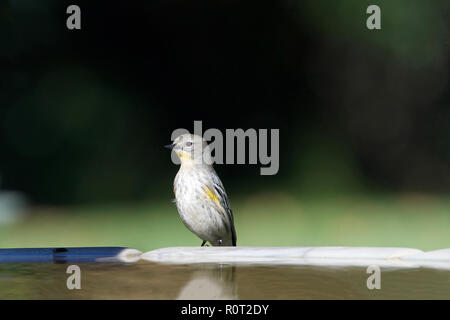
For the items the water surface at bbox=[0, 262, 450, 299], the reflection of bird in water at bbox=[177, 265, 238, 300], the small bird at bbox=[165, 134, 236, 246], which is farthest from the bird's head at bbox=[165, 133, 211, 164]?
the reflection of bird in water at bbox=[177, 265, 238, 300]

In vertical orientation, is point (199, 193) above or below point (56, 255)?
above

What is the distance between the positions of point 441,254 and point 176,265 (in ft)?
3.27

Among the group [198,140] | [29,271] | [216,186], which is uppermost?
[198,140]

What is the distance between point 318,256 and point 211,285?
593 mm

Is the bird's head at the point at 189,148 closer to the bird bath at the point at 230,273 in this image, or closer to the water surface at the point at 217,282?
the bird bath at the point at 230,273

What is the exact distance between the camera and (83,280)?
2037 mm

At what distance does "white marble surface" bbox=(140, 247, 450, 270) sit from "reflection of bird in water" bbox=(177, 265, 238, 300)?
0.50 feet

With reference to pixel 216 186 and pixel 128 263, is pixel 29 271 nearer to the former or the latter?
pixel 128 263

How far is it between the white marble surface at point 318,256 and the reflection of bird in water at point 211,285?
6.0 inches

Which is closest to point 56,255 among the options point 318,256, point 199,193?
point 199,193

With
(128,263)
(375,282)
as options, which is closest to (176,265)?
(128,263)

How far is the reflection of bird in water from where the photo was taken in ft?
5.81

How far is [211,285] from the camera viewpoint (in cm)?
191

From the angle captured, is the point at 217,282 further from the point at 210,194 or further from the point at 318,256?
the point at 210,194
